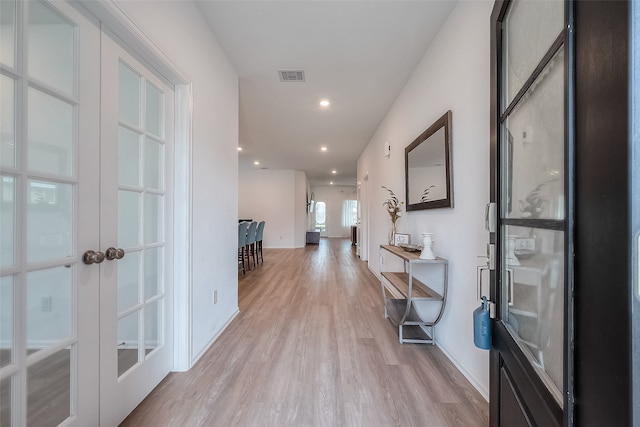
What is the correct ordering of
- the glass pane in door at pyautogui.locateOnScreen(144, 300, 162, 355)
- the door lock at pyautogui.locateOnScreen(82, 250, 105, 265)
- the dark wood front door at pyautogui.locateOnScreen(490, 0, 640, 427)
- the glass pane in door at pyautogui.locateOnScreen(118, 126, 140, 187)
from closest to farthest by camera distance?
the dark wood front door at pyautogui.locateOnScreen(490, 0, 640, 427) → the door lock at pyautogui.locateOnScreen(82, 250, 105, 265) → the glass pane in door at pyautogui.locateOnScreen(118, 126, 140, 187) → the glass pane in door at pyautogui.locateOnScreen(144, 300, 162, 355)

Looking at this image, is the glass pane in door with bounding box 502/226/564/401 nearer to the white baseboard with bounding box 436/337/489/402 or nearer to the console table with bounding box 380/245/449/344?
the white baseboard with bounding box 436/337/489/402

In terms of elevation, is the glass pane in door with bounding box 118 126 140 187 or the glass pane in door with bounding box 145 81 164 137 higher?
the glass pane in door with bounding box 145 81 164 137

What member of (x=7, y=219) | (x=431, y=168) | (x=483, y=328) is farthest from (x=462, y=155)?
(x=7, y=219)

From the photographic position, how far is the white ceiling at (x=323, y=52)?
195cm

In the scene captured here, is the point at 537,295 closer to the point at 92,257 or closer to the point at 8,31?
the point at 92,257

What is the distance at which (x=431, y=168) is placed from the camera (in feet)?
7.50

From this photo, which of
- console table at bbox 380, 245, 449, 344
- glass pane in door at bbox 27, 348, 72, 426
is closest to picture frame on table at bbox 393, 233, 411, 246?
console table at bbox 380, 245, 449, 344

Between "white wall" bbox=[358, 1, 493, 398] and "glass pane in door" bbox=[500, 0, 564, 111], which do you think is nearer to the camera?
"glass pane in door" bbox=[500, 0, 564, 111]

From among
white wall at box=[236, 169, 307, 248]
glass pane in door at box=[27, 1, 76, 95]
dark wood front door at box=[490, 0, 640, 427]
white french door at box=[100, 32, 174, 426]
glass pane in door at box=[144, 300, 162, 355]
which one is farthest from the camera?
white wall at box=[236, 169, 307, 248]

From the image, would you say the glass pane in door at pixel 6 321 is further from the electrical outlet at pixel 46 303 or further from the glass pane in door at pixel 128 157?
the glass pane in door at pixel 128 157

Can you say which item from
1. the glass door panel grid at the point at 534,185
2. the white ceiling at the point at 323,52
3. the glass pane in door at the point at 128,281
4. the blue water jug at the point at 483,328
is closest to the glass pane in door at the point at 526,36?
the glass door panel grid at the point at 534,185

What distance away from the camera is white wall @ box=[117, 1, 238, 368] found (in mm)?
1631

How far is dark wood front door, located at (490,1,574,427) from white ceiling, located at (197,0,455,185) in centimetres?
129

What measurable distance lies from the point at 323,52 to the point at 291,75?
0.53 m
